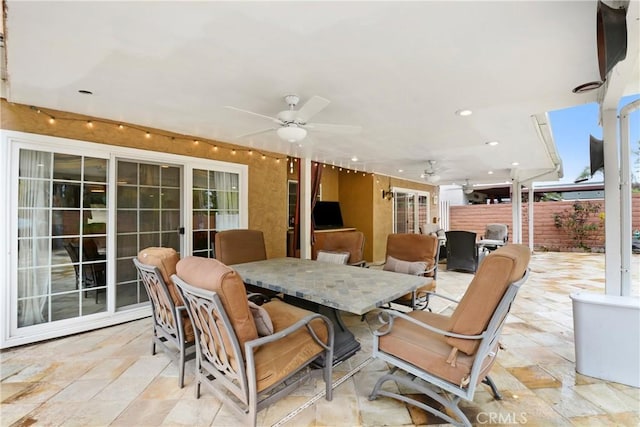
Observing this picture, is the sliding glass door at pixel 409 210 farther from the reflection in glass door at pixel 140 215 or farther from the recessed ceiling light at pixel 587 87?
the reflection in glass door at pixel 140 215

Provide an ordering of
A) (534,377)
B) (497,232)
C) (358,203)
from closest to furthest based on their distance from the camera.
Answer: (534,377) → (358,203) → (497,232)

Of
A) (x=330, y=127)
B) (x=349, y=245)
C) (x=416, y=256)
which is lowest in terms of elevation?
(x=416, y=256)

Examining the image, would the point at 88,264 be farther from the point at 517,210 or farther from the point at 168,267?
the point at 517,210

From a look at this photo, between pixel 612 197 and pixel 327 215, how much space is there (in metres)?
5.47

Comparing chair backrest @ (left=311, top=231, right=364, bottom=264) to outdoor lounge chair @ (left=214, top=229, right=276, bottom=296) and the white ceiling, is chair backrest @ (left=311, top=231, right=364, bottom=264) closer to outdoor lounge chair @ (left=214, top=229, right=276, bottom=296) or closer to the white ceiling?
outdoor lounge chair @ (left=214, top=229, right=276, bottom=296)

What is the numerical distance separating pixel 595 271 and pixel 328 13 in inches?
318

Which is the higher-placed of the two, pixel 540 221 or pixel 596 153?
pixel 596 153

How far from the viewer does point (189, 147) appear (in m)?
4.14

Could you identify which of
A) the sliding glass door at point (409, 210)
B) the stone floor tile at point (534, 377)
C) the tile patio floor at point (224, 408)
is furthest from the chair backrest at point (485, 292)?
the sliding glass door at point (409, 210)

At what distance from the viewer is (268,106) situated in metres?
2.94

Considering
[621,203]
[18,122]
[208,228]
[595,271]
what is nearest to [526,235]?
[595,271]

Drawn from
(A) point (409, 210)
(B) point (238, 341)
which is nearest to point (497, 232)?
(A) point (409, 210)

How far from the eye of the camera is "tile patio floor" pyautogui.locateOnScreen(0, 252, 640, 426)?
6.00 ft

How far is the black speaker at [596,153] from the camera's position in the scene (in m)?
2.63
